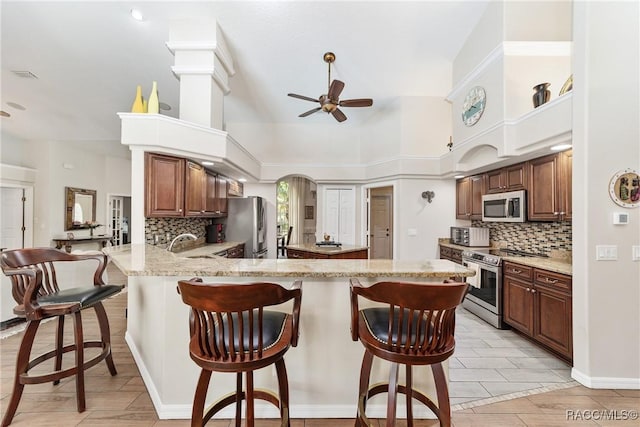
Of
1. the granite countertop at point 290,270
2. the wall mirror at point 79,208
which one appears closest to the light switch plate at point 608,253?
the granite countertop at point 290,270

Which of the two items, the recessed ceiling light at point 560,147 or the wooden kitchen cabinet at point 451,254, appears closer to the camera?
the recessed ceiling light at point 560,147

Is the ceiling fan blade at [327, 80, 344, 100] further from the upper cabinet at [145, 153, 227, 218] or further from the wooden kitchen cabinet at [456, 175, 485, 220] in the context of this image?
the wooden kitchen cabinet at [456, 175, 485, 220]

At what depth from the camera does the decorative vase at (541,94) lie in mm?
2980

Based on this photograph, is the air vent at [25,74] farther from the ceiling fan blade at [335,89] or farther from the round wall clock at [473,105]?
the round wall clock at [473,105]

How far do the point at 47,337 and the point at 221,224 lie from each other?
261 cm

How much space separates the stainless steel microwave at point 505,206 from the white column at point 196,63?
3.99m

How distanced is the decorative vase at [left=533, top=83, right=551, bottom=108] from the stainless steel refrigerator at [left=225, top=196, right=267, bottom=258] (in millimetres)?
4211

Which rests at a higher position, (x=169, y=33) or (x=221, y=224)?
(x=169, y=33)

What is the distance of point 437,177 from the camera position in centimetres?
518

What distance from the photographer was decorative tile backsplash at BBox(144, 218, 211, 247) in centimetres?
341

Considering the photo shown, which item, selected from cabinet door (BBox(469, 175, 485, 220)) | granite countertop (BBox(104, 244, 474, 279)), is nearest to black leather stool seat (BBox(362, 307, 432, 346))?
granite countertop (BBox(104, 244, 474, 279))

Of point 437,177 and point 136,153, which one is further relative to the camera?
point 437,177

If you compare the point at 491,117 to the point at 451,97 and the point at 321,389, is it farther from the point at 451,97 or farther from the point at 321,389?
the point at 321,389

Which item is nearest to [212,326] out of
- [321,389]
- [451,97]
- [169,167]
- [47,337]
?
[321,389]
